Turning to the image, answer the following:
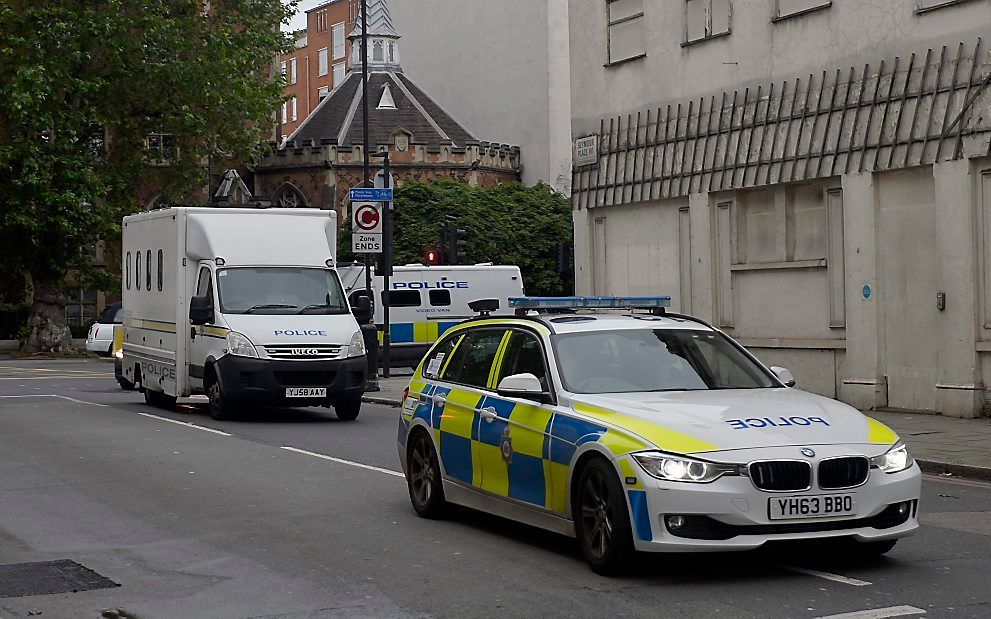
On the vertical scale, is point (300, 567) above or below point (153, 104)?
below

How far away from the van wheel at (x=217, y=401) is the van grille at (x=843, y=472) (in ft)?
44.3

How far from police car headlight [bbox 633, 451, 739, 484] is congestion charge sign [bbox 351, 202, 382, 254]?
18676 mm

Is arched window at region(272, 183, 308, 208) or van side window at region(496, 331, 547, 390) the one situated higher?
arched window at region(272, 183, 308, 208)

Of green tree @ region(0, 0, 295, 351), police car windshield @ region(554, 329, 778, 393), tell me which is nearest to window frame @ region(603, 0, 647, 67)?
police car windshield @ region(554, 329, 778, 393)

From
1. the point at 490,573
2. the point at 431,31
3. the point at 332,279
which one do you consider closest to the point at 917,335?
the point at 332,279

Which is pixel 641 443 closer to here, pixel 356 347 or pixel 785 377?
pixel 785 377

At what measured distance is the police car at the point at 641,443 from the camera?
7781mm

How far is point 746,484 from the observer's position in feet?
25.4

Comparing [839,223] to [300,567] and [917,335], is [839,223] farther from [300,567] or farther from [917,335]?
[300,567]

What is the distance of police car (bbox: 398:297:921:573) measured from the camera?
7.78 meters

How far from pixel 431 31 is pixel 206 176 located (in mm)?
26916

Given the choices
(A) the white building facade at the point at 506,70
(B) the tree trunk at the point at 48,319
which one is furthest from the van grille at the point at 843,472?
(A) the white building facade at the point at 506,70

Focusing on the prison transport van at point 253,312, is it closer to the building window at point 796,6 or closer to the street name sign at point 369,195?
the street name sign at point 369,195

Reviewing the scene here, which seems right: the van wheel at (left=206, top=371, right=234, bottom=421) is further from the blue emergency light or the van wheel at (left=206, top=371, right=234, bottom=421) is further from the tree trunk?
the tree trunk
